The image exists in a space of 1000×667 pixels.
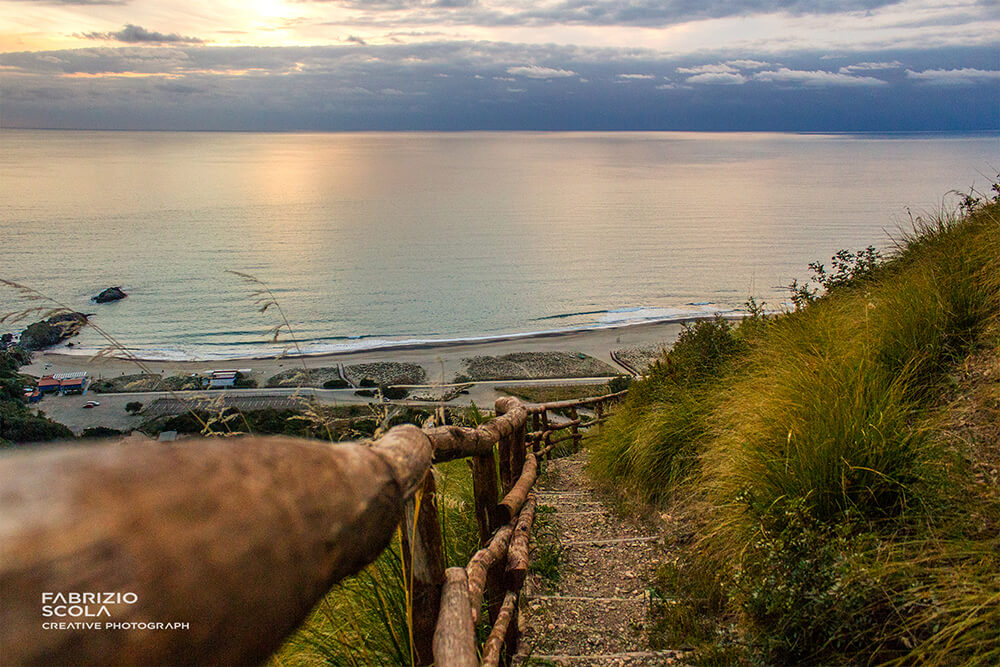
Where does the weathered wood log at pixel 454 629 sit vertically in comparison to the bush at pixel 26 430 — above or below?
above

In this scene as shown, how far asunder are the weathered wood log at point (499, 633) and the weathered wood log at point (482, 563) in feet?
0.43

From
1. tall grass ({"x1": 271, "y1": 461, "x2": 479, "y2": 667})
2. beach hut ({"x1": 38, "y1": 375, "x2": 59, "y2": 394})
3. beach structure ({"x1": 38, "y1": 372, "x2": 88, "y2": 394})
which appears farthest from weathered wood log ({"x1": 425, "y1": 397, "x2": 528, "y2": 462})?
beach structure ({"x1": 38, "y1": 372, "x2": 88, "y2": 394})

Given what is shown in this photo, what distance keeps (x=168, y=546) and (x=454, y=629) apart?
1.79 meters

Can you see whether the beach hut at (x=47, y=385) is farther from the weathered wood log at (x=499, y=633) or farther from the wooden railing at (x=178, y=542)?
the wooden railing at (x=178, y=542)

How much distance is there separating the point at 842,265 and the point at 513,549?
6998mm

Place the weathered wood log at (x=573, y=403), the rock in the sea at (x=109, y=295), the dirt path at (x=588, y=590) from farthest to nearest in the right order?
1. the rock in the sea at (x=109, y=295)
2. the weathered wood log at (x=573, y=403)
3. the dirt path at (x=588, y=590)

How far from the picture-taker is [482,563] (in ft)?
9.85

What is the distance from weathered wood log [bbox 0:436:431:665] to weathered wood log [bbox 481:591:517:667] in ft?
6.97

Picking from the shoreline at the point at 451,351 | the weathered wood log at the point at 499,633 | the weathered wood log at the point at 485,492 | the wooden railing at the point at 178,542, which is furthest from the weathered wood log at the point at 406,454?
the shoreline at the point at 451,351

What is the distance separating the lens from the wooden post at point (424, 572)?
2219 mm

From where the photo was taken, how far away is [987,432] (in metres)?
3.55

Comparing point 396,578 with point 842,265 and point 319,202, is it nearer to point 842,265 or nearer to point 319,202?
point 842,265

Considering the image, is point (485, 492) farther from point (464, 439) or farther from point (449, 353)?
point (449, 353)

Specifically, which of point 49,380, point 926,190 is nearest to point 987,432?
point 49,380
